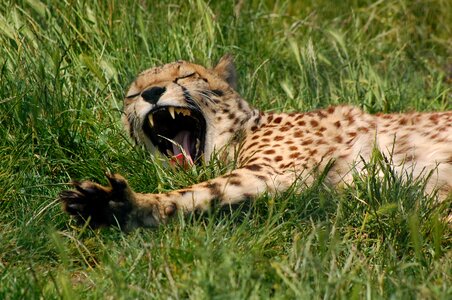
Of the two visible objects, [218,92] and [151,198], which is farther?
[218,92]

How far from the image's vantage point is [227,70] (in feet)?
18.1

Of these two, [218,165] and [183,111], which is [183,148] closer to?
[183,111]

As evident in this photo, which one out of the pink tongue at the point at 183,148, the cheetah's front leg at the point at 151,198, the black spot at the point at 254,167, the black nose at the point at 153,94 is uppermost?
the black nose at the point at 153,94

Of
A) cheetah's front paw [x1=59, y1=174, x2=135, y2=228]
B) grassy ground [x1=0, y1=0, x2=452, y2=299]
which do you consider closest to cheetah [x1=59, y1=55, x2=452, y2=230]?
grassy ground [x1=0, y1=0, x2=452, y2=299]

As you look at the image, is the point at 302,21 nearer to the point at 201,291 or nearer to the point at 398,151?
the point at 398,151

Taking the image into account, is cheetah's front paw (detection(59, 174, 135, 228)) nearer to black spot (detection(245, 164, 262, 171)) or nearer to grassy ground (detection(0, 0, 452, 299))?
grassy ground (detection(0, 0, 452, 299))

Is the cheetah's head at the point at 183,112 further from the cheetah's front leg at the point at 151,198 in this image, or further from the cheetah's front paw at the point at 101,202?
the cheetah's front paw at the point at 101,202

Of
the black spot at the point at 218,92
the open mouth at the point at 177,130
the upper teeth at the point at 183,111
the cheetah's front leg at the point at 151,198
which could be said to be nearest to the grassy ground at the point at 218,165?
the cheetah's front leg at the point at 151,198

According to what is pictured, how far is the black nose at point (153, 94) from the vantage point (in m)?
4.99

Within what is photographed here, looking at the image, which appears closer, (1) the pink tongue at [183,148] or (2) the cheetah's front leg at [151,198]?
(2) the cheetah's front leg at [151,198]

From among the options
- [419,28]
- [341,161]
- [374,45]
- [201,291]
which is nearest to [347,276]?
[201,291]

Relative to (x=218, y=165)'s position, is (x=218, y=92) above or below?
above

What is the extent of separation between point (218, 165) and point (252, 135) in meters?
0.46

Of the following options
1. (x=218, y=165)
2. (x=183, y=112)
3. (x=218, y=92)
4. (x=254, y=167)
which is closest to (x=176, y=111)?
(x=183, y=112)
